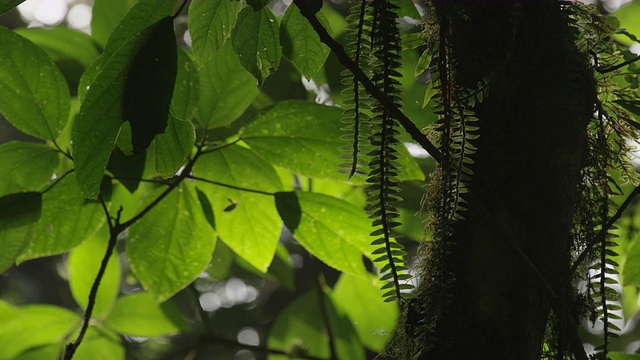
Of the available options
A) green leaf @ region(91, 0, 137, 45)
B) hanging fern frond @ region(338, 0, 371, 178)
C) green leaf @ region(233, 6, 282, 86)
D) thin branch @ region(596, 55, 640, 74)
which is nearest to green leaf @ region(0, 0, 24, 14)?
green leaf @ region(233, 6, 282, 86)

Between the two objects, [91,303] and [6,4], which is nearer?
[6,4]

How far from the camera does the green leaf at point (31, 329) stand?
56.7 inches

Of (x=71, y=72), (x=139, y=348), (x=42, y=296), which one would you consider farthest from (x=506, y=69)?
(x=42, y=296)

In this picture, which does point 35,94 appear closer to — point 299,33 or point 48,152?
point 48,152

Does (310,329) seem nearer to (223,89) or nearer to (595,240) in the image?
(223,89)

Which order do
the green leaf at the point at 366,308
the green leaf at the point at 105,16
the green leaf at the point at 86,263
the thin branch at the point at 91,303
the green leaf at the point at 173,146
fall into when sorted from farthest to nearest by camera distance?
the green leaf at the point at 366,308 → the green leaf at the point at 86,263 → the green leaf at the point at 105,16 → the thin branch at the point at 91,303 → the green leaf at the point at 173,146

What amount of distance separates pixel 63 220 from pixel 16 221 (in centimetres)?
8

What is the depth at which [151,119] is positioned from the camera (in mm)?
662

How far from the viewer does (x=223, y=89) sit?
1161 millimetres

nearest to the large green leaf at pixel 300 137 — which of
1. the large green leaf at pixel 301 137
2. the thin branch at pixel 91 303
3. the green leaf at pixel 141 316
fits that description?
the large green leaf at pixel 301 137

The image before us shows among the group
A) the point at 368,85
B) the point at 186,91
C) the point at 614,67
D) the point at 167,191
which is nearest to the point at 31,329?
the point at 167,191

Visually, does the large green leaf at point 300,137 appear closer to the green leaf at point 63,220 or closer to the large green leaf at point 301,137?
the large green leaf at point 301,137

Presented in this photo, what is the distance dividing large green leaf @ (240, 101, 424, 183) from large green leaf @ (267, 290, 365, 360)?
0.50 metres

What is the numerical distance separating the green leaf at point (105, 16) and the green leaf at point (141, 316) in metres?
0.60
